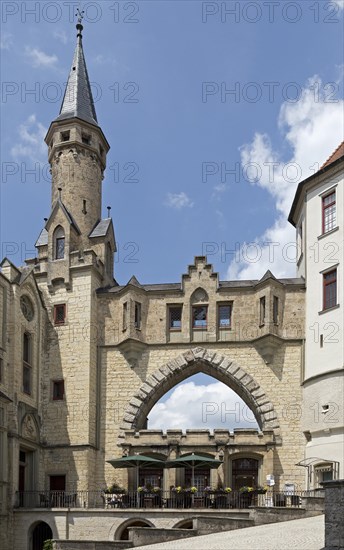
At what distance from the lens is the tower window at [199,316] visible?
3953 cm

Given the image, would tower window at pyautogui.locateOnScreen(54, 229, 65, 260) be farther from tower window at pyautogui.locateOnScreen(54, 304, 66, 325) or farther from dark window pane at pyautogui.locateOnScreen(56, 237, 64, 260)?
tower window at pyautogui.locateOnScreen(54, 304, 66, 325)

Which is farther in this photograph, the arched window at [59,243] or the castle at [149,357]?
the arched window at [59,243]

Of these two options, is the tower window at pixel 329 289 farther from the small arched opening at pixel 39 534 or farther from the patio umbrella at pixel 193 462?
the small arched opening at pixel 39 534

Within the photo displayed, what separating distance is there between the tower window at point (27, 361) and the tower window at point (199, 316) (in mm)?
7820

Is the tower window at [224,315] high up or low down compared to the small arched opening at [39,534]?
up

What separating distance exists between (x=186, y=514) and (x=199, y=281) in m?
11.6

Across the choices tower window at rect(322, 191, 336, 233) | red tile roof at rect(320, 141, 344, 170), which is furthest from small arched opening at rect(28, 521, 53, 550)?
red tile roof at rect(320, 141, 344, 170)

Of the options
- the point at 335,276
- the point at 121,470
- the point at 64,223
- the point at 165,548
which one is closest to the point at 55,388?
the point at 121,470

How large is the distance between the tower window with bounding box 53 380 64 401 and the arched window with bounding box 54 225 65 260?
6.16 m

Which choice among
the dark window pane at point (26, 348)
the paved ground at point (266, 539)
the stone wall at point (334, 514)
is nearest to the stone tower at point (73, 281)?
the dark window pane at point (26, 348)

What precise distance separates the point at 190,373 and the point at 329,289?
831 centimetres

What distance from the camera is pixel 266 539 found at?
842 inches

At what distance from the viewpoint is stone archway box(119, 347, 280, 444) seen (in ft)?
123

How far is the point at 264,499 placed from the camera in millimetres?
35219
